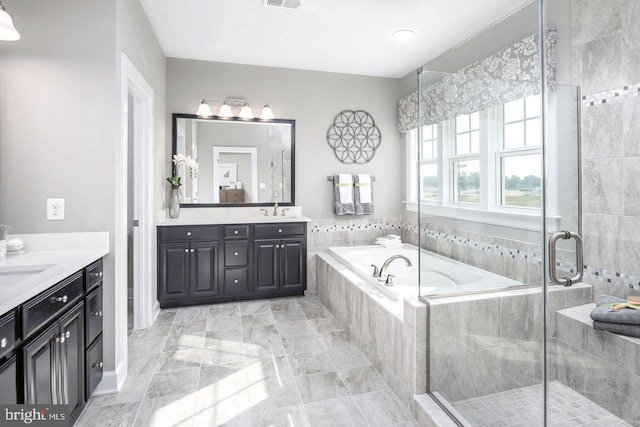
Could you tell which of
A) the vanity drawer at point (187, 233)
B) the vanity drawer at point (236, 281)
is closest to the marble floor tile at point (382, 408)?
the vanity drawer at point (236, 281)

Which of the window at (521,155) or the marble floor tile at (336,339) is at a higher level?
the window at (521,155)

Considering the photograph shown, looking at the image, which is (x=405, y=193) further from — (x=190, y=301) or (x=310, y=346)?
(x=190, y=301)

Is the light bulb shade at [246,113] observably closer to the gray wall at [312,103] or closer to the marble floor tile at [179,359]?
the gray wall at [312,103]

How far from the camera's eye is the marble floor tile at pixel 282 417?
1.84 meters

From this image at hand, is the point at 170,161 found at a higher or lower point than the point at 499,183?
higher

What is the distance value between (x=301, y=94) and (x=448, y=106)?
2500 millimetres

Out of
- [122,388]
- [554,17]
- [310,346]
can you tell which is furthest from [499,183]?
[122,388]

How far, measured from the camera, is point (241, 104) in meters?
4.02

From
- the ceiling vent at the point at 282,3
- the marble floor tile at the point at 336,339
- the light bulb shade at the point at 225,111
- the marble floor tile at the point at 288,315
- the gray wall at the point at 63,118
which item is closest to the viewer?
the gray wall at the point at 63,118

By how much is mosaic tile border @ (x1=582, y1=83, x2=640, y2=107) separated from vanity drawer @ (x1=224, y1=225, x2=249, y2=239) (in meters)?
2.95

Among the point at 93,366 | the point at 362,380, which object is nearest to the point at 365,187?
the point at 362,380

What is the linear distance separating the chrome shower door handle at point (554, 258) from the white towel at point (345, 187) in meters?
2.74

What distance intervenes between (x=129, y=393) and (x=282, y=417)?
953mm

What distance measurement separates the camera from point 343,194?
4254 millimetres
